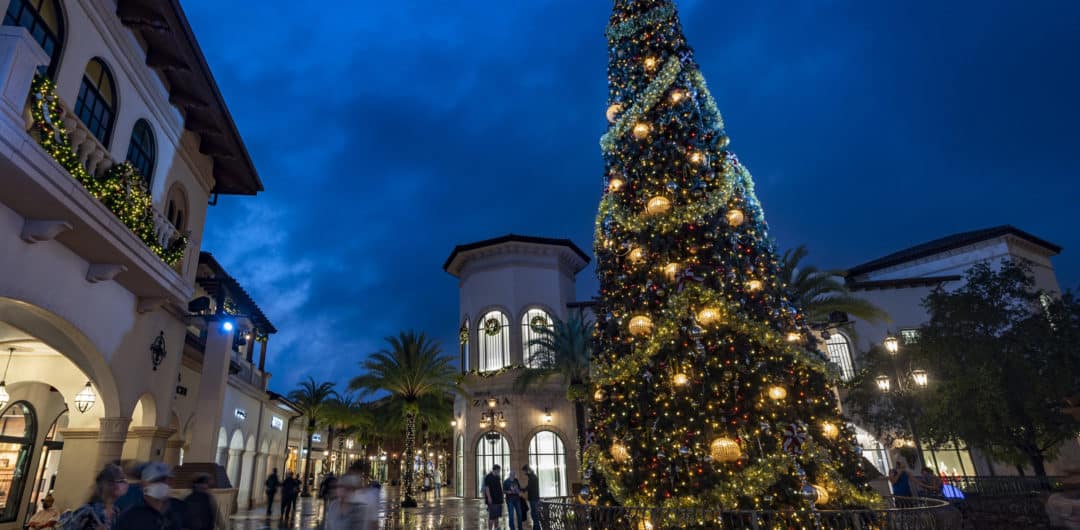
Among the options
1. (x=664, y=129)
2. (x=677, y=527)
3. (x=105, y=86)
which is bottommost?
(x=677, y=527)

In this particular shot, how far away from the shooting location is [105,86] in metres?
10.3

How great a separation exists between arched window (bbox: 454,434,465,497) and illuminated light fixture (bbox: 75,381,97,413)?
67.8ft

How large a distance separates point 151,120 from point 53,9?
3.44 metres

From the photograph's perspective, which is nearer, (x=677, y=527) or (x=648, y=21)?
(x=677, y=527)

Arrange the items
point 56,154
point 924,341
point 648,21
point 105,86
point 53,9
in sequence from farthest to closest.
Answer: point 924,341 → point 648,21 → point 105,86 → point 53,9 → point 56,154

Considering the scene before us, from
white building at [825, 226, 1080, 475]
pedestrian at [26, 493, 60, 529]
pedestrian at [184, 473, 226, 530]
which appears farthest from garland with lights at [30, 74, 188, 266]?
white building at [825, 226, 1080, 475]

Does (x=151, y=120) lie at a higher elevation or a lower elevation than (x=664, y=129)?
higher

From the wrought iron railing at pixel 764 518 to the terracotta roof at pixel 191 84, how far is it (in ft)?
38.1

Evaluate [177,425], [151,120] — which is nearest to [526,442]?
[177,425]

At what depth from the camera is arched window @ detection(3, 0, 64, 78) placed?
7904 millimetres

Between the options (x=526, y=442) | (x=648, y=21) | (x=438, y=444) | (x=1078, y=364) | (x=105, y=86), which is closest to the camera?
(x=105, y=86)

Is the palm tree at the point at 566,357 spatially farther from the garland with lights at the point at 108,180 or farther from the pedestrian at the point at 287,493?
the garland with lights at the point at 108,180

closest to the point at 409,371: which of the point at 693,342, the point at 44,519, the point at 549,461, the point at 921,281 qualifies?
the point at 549,461

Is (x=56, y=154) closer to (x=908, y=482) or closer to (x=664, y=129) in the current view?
(x=664, y=129)
